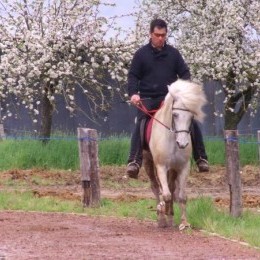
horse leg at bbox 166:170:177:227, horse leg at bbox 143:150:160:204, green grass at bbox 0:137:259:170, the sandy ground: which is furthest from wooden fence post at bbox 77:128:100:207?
green grass at bbox 0:137:259:170

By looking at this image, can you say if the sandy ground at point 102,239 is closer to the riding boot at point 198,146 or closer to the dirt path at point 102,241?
the dirt path at point 102,241

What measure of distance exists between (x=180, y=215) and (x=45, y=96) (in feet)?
34.6

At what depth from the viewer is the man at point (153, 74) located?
12.5m

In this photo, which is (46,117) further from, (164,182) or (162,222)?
(164,182)

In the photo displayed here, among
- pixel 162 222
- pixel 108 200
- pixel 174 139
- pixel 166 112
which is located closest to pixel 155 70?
pixel 166 112

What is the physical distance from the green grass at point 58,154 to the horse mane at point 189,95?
930 centimetres

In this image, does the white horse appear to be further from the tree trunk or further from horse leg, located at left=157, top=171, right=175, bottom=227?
the tree trunk

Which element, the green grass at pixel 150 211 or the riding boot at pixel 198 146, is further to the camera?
the riding boot at pixel 198 146

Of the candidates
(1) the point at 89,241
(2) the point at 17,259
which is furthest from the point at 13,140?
(2) the point at 17,259

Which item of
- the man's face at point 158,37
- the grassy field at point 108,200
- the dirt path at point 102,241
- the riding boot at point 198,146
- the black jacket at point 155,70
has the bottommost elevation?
the dirt path at point 102,241

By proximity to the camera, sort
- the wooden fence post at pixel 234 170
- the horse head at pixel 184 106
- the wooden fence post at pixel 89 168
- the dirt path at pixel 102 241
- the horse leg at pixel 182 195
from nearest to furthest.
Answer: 1. the dirt path at pixel 102 241
2. the horse head at pixel 184 106
3. the horse leg at pixel 182 195
4. the wooden fence post at pixel 234 170
5. the wooden fence post at pixel 89 168

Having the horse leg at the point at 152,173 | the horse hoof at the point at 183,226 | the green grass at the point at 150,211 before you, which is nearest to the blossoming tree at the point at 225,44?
the green grass at the point at 150,211

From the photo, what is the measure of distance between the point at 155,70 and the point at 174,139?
109 centimetres

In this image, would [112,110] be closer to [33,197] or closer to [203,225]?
[33,197]
